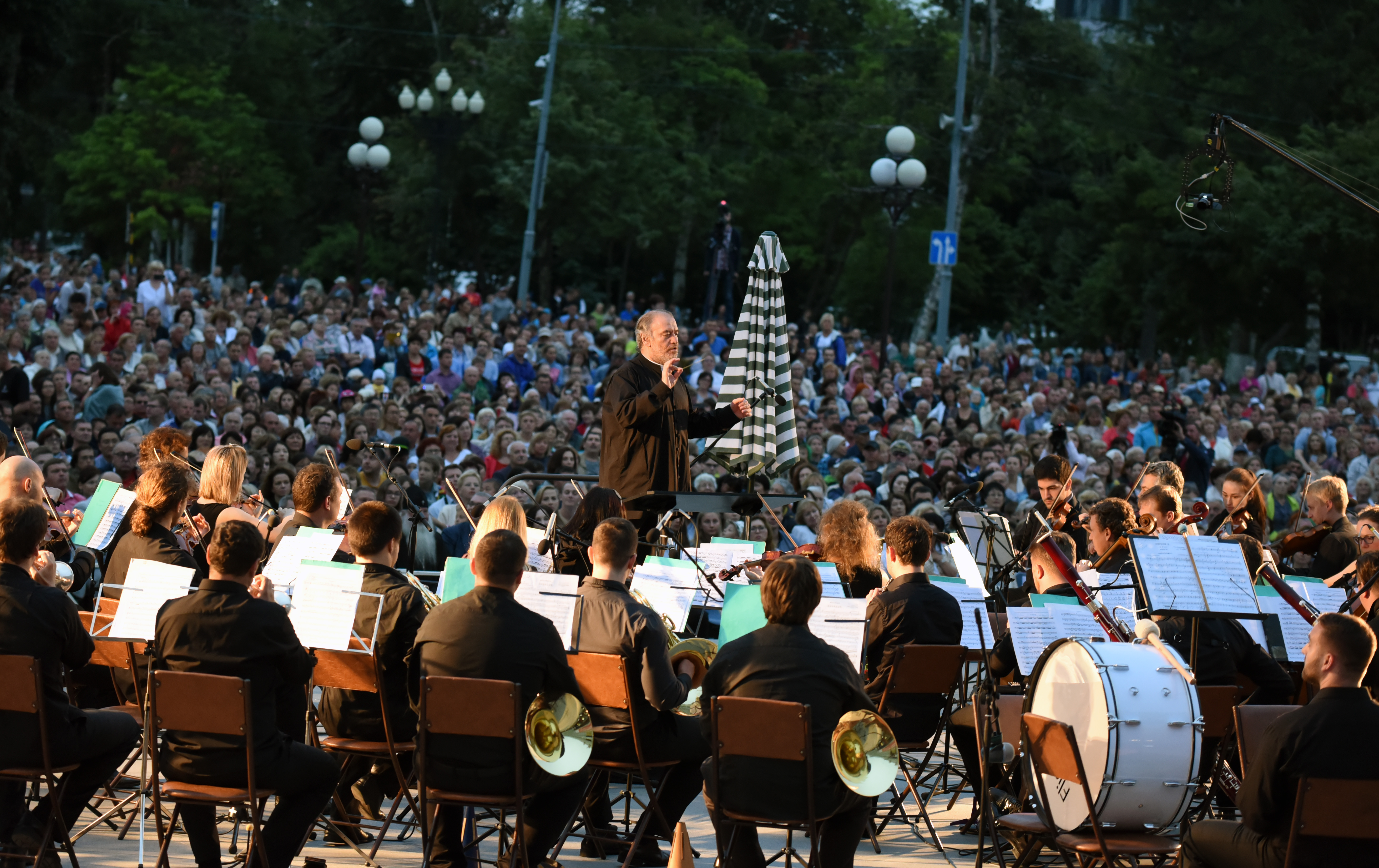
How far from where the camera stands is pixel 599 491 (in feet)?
25.4

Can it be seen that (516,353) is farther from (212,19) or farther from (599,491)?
(212,19)

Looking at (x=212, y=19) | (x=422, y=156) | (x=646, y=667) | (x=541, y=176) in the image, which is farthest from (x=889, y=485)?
(x=212, y=19)

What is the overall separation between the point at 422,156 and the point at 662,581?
34107 mm

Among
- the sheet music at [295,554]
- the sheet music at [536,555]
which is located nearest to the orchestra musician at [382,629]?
the sheet music at [295,554]

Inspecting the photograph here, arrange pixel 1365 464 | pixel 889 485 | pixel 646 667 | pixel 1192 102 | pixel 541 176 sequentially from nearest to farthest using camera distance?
pixel 646 667
pixel 889 485
pixel 1365 464
pixel 541 176
pixel 1192 102

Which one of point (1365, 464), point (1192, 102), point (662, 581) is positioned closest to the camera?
point (662, 581)

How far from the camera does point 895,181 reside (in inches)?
791

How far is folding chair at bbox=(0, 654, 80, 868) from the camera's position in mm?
5645

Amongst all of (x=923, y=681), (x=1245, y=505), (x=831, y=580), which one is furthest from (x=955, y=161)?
(x=923, y=681)

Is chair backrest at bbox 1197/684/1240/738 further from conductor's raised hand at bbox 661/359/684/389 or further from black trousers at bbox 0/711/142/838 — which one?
black trousers at bbox 0/711/142/838

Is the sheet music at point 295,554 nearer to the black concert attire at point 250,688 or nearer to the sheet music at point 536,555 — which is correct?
the black concert attire at point 250,688

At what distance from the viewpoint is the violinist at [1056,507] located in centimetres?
888

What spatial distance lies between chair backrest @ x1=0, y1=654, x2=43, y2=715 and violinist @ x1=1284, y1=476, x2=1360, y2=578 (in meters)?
6.76

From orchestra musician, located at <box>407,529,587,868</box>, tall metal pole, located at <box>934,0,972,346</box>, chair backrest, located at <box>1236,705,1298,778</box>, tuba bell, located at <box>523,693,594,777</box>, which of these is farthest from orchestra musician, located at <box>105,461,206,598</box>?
tall metal pole, located at <box>934,0,972,346</box>
